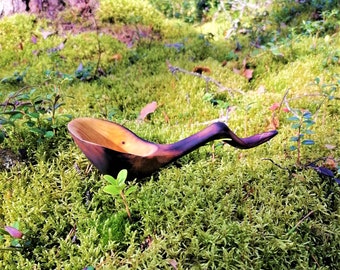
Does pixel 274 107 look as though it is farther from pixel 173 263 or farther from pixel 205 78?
pixel 173 263

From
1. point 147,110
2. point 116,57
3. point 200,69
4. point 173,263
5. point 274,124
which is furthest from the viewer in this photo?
point 116,57

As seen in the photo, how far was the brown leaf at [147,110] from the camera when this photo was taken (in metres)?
2.23

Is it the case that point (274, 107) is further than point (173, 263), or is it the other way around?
point (274, 107)

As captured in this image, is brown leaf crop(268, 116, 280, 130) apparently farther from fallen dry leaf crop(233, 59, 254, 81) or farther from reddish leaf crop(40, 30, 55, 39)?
reddish leaf crop(40, 30, 55, 39)

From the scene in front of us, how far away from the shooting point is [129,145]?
51.1 inches

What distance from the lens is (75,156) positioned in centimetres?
144

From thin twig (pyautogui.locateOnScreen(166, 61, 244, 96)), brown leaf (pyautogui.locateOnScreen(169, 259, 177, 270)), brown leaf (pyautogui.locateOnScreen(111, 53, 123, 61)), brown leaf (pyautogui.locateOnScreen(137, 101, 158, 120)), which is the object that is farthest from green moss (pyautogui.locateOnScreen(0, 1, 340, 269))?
brown leaf (pyautogui.locateOnScreen(111, 53, 123, 61))

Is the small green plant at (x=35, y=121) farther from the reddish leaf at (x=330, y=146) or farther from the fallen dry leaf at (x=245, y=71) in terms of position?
the fallen dry leaf at (x=245, y=71)

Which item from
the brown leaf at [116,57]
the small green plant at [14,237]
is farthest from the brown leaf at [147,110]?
the small green plant at [14,237]

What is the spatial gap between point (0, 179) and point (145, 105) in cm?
127

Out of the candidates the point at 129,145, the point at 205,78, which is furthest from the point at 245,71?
the point at 129,145

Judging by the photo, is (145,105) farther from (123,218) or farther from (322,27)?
(322,27)

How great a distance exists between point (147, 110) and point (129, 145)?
0.98 meters

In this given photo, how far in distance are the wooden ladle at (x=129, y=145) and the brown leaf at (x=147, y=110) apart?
92 centimetres
